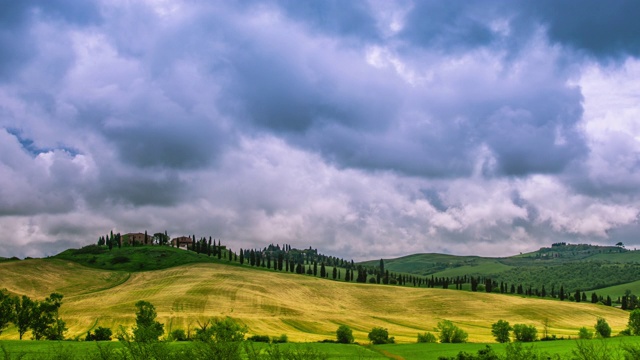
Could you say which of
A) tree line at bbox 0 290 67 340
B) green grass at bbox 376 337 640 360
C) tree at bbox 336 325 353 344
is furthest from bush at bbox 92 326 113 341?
green grass at bbox 376 337 640 360

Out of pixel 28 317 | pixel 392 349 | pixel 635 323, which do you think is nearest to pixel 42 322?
pixel 28 317

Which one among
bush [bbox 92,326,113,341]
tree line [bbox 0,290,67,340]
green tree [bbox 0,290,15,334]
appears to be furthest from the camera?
tree line [bbox 0,290,67,340]

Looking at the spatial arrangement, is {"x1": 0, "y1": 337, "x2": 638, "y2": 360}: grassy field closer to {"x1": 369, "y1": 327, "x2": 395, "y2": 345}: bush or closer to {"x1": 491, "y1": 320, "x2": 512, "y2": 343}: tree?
{"x1": 369, "y1": 327, "x2": 395, "y2": 345}: bush

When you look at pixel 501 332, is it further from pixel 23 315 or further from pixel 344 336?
pixel 23 315

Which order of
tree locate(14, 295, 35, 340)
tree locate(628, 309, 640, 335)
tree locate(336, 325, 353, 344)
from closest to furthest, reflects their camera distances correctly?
tree locate(336, 325, 353, 344) → tree locate(14, 295, 35, 340) → tree locate(628, 309, 640, 335)

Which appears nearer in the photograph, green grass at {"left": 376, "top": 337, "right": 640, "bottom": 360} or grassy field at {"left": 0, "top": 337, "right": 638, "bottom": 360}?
grassy field at {"left": 0, "top": 337, "right": 638, "bottom": 360}

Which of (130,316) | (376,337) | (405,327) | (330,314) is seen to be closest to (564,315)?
(405,327)

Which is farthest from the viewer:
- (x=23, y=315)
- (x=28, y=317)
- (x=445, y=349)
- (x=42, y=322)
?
(x=42, y=322)

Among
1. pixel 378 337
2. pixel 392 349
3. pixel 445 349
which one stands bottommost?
pixel 378 337

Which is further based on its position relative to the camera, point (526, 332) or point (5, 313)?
point (526, 332)

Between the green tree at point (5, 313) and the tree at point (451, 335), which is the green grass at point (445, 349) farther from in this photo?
the green tree at point (5, 313)

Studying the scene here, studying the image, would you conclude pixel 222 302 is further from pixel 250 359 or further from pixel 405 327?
pixel 250 359

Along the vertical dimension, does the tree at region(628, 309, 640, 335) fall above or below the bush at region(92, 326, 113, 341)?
above

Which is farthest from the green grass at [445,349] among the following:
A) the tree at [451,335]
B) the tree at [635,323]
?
the tree at [635,323]
